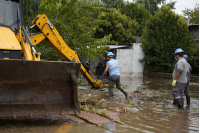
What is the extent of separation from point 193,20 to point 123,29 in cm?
1904

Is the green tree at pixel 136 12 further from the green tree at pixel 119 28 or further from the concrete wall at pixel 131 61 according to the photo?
the concrete wall at pixel 131 61

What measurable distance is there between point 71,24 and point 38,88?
6.17 metres

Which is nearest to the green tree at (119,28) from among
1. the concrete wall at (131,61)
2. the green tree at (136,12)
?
the green tree at (136,12)

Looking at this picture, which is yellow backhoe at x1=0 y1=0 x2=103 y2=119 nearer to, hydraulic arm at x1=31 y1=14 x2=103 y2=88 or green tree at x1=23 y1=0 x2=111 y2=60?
hydraulic arm at x1=31 y1=14 x2=103 y2=88

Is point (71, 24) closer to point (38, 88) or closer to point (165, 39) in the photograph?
point (38, 88)

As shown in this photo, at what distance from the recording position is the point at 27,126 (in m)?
4.53

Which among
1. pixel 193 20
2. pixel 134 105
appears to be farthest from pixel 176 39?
pixel 193 20

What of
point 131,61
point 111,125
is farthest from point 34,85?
point 131,61

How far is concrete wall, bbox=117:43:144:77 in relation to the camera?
21.4 meters

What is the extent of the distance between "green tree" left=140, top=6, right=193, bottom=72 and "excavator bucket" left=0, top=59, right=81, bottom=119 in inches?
655

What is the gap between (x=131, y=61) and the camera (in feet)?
71.2

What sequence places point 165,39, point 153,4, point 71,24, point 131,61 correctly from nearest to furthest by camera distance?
point 71,24 < point 165,39 < point 131,61 < point 153,4

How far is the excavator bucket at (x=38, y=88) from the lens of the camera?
4.50m

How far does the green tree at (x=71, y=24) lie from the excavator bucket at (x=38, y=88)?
4.81m
